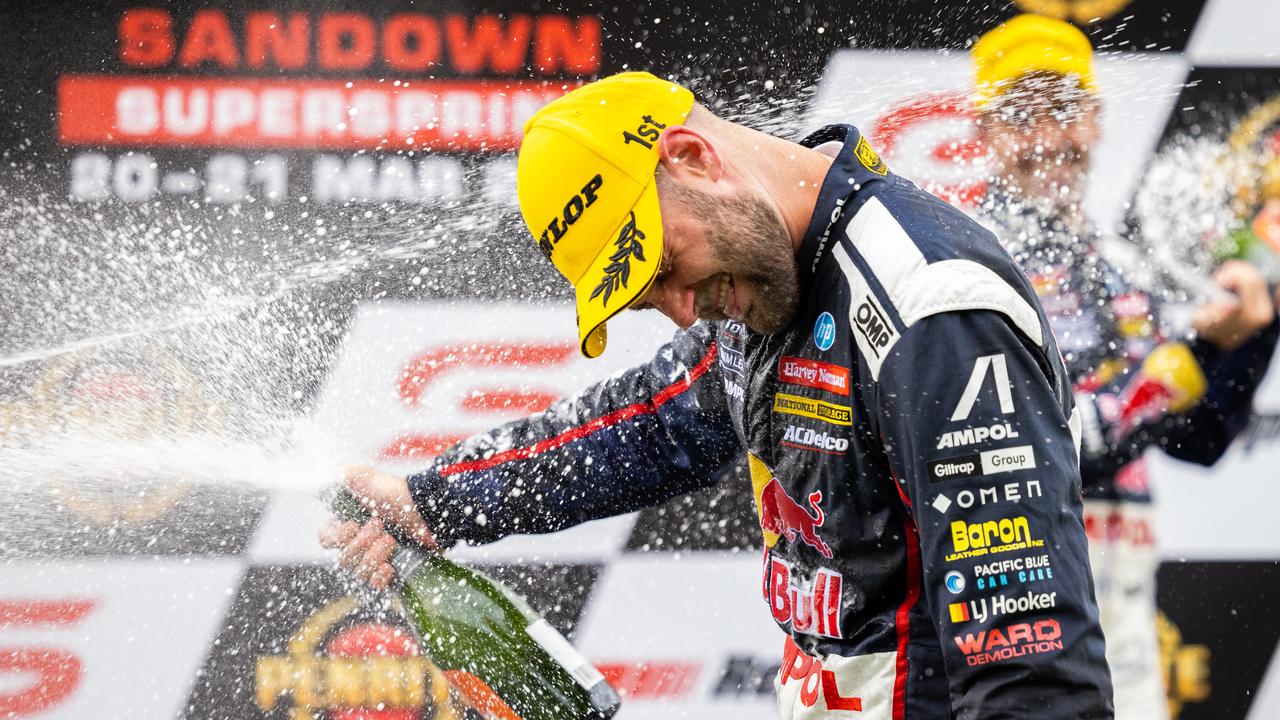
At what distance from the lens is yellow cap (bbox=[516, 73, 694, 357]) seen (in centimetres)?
158

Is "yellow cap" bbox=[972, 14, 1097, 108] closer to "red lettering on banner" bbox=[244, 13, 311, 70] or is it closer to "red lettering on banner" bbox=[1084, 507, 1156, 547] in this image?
"red lettering on banner" bbox=[1084, 507, 1156, 547]

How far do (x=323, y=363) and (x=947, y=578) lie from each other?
236cm

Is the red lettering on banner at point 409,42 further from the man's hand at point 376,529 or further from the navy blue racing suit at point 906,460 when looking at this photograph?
the navy blue racing suit at point 906,460

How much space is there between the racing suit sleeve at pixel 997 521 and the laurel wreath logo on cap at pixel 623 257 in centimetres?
37

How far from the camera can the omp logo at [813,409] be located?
1563 mm

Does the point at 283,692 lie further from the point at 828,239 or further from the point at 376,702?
the point at 828,239

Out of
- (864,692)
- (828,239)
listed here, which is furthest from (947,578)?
(828,239)

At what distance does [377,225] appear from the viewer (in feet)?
10.9

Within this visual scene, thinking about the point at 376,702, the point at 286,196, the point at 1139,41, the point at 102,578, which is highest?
the point at 1139,41

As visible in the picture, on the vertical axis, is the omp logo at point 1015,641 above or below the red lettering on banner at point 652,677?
above

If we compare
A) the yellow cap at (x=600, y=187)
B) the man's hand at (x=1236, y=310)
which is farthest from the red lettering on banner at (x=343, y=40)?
the man's hand at (x=1236, y=310)

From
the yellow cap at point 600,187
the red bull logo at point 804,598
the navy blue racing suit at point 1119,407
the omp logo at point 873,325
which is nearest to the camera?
the omp logo at point 873,325

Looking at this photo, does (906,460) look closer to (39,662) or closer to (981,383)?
(981,383)

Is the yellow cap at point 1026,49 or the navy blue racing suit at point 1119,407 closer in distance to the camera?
the navy blue racing suit at point 1119,407
